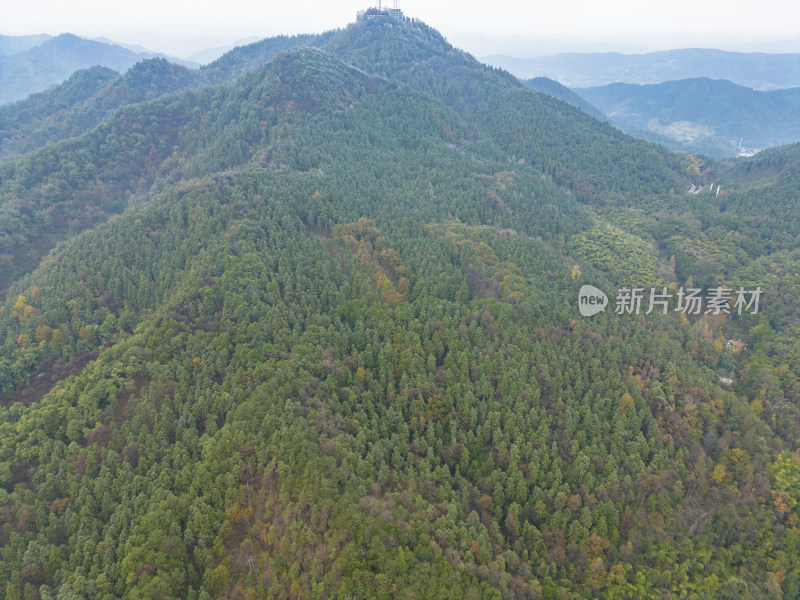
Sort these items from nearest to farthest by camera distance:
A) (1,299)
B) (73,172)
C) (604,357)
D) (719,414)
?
1. (719,414)
2. (604,357)
3. (1,299)
4. (73,172)

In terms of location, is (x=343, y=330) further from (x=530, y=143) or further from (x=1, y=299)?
(x=530, y=143)

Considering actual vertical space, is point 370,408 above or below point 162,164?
below

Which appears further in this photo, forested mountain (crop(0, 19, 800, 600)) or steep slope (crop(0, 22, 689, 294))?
steep slope (crop(0, 22, 689, 294))

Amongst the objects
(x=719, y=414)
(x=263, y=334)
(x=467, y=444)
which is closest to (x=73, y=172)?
(x=263, y=334)

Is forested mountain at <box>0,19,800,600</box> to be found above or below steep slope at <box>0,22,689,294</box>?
below

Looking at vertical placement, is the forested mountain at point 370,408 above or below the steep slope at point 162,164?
below

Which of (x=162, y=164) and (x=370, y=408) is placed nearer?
(x=370, y=408)

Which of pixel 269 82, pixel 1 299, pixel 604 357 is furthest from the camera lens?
pixel 269 82

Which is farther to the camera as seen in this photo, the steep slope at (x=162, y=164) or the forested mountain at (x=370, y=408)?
the steep slope at (x=162, y=164)
